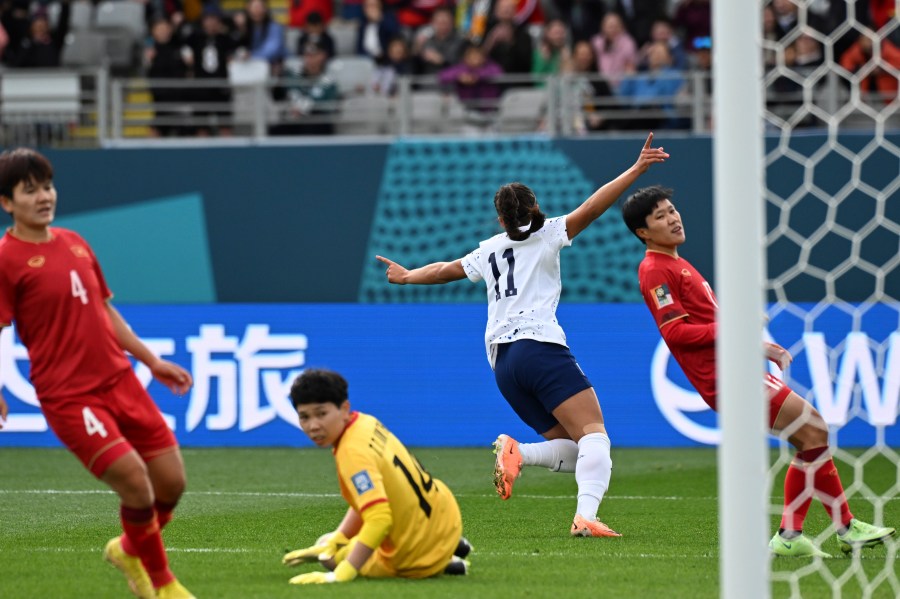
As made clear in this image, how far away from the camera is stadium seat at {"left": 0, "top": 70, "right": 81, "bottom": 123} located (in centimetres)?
1608

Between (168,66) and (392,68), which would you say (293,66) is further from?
(168,66)

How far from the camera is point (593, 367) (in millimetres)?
12891

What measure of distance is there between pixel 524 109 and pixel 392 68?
190cm

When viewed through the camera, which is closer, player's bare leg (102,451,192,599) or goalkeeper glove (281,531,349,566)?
player's bare leg (102,451,192,599)

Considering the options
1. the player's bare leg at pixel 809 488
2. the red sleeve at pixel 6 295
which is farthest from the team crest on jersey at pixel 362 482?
the player's bare leg at pixel 809 488

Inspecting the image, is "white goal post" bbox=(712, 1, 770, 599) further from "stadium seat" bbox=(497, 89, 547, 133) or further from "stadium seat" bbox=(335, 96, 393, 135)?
"stadium seat" bbox=(335, 96, 393, 135)

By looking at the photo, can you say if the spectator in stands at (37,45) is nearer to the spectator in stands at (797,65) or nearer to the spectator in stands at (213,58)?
the spectator in stands at (213,58)

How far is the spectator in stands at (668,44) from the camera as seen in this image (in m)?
15.9

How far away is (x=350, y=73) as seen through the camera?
54.4 ft

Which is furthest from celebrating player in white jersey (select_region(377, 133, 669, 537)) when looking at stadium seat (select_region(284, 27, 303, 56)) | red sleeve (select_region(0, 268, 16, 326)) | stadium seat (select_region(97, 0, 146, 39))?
stadium seat (select_region(97, 0, 146, 39))

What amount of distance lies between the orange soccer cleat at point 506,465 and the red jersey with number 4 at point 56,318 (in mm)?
2447

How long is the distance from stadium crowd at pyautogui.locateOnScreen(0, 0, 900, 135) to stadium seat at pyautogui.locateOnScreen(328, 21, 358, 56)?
0.5 inches

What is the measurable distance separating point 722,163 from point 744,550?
4.04 ft

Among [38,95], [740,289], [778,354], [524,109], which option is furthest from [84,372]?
[38,95]
